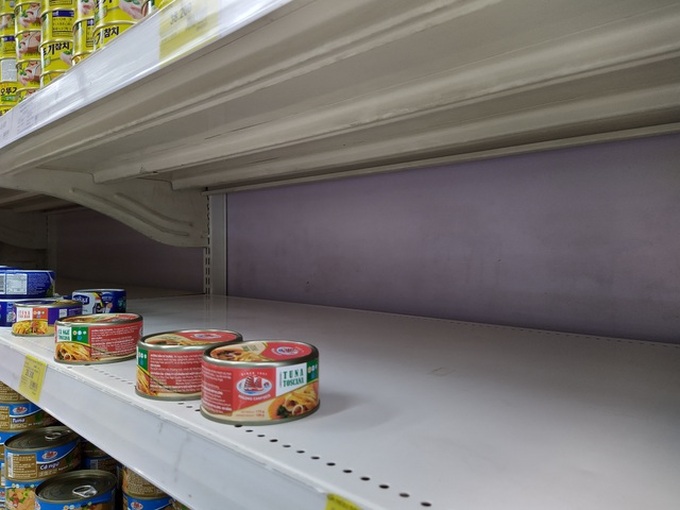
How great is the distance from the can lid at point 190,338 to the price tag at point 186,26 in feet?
1.15

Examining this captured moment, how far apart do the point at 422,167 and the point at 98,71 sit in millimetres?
725

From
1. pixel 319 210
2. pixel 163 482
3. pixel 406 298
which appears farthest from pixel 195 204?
pixel 163 482

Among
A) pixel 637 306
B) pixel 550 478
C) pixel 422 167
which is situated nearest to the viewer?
pixel 550 478

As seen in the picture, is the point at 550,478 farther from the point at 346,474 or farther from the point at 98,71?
the point at 98,71

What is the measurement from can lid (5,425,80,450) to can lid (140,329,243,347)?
609 mm

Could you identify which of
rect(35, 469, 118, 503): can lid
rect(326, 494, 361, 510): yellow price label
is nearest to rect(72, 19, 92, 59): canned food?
rect(35, 469, 118, 503): can lid

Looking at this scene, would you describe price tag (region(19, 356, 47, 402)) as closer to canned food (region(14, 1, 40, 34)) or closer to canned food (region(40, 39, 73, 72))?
canned food (region(40, 39, 73, 72))

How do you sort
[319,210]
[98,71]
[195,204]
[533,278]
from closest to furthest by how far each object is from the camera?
[98,71], [533,278], [319,210], [195,204]

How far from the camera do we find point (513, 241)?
1.07m

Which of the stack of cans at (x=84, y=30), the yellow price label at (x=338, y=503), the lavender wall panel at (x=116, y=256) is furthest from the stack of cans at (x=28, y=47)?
the yellow price label at (x=338, y=503)

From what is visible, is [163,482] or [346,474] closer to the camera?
[346,474]

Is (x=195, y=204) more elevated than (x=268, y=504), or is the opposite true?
(x=195, y=204)

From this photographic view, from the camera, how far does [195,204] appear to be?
184cm

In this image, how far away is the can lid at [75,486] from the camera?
946 mm
